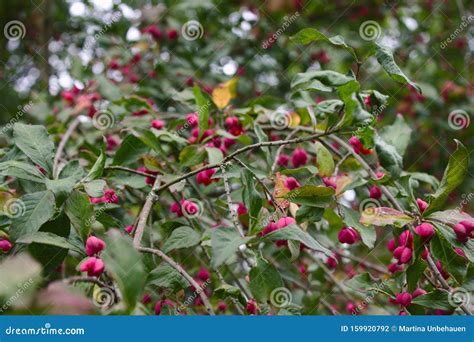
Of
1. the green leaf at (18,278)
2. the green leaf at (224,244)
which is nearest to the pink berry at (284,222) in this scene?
the green leaf at (224,244)

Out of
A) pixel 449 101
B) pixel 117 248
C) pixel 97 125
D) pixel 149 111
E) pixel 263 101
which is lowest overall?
pixel 97 125

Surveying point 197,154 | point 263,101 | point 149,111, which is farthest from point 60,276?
point 263,101

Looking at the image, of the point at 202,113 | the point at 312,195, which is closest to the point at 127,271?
the point at 312,195

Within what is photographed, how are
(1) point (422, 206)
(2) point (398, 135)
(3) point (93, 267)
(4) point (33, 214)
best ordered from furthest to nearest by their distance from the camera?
(2) point (398, 135), (1) point (422, 206), (4) point (33, 214), (3) point (93, 267)

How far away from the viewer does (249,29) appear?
3.04 m

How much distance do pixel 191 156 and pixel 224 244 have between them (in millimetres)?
533

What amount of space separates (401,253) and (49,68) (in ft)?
7.87

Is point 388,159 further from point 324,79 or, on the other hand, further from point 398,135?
point 398,135

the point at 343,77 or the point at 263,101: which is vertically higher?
the point at 343,77

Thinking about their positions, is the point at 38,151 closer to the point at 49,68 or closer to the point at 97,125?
the point at 97,125

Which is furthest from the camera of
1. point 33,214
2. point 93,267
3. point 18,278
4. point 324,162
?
point 324,162

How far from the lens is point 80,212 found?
1212 mm

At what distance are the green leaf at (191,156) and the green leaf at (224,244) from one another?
0.47 m

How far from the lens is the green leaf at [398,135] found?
5.44 feet
